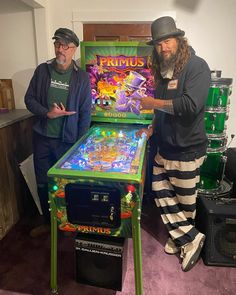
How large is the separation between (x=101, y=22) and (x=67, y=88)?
3.21 feet

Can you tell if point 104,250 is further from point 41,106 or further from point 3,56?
point 3,56

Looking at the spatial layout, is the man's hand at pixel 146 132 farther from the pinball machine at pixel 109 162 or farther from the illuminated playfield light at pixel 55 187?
the illuminated playfield light at pixel 55 187

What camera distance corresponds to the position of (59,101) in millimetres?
1981

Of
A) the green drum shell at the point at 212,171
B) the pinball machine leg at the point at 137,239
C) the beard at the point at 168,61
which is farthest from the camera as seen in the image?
the green drum shell at the point at 212,171

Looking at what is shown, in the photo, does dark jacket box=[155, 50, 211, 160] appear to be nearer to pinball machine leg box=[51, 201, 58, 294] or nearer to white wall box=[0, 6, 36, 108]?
pinball machine leg box=[51, 201, 58, 294]

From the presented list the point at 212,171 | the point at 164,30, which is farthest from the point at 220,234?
the point at 164,30

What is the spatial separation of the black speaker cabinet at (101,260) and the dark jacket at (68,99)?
80 centimetres

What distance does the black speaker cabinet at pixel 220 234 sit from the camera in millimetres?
1828

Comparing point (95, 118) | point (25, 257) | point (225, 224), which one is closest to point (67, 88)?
point (95, 118)

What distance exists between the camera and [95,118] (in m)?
2.24

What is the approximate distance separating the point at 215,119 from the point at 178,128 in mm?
611

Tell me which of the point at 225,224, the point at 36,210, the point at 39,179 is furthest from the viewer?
the point at 36,210

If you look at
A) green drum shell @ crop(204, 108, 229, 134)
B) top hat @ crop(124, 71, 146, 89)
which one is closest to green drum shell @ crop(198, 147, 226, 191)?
green drum shell @ crop(204, 108, 229, 134)

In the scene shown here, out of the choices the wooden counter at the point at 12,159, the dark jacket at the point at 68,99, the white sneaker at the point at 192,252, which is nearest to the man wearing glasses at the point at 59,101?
the dark jacket at the point at 68,99
